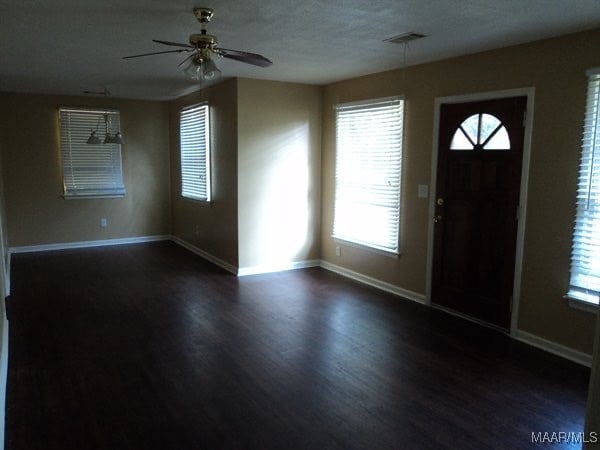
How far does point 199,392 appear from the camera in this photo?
2967mm

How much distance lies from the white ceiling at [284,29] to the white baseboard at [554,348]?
2.36 meters

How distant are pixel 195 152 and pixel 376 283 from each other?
3.34 m

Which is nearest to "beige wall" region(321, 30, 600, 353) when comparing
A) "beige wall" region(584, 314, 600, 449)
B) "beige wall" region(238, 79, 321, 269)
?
"beige wall" region(238, 79, 321, 269)

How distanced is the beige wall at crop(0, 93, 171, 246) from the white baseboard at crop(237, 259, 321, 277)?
297cm

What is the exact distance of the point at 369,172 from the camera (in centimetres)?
539

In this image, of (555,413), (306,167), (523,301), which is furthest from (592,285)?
(306,167)

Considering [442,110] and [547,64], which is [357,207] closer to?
[442,110]

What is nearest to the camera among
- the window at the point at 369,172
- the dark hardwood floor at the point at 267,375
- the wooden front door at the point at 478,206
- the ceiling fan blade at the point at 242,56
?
the dark hardwood floor at the point at 267,375

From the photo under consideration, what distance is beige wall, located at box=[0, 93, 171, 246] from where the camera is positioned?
6906 mm

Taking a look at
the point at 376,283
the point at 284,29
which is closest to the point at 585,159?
the point at 284,29

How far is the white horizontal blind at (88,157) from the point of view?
7238mm

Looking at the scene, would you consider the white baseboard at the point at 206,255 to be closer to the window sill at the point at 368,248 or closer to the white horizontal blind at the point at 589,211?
the window sill at the point at 368,248

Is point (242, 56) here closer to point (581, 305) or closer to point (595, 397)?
point (595, 397)

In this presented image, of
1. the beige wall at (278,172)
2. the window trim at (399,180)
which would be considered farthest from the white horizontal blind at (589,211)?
the beige wall at (278,172)
